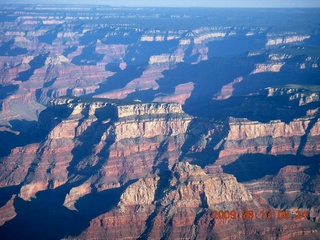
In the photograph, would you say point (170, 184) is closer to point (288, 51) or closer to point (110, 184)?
point (110, 184)

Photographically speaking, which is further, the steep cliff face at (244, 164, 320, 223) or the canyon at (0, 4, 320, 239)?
the steep cliff face at (244, 164, 320, 223)

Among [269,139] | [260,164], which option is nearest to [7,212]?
[260,164]

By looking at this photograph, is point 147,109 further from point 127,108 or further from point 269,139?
point 269,139

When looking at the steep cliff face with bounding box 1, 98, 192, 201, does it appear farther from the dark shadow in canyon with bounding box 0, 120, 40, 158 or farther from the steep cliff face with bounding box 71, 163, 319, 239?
the steep cliff face with bounding box 71, 163, 319, 239

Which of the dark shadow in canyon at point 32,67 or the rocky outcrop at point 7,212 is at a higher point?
the dark shadow in canyon at point 32,67

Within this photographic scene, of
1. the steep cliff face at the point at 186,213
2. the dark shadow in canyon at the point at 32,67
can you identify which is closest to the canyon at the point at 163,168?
the steep cliff face at the point at 186,213

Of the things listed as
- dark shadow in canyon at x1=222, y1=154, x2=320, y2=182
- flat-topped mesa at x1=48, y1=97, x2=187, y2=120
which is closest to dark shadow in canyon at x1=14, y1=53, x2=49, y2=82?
flat-topped mesa at x1=48, y1=97, x2=187, y2=120

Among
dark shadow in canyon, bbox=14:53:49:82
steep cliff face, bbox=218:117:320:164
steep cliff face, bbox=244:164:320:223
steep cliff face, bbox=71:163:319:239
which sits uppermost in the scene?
dark shadow in canyon, bbox=14:53:49:82

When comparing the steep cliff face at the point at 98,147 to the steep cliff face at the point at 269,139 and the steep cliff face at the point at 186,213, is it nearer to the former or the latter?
the steep cliff face at the point at 269,139
